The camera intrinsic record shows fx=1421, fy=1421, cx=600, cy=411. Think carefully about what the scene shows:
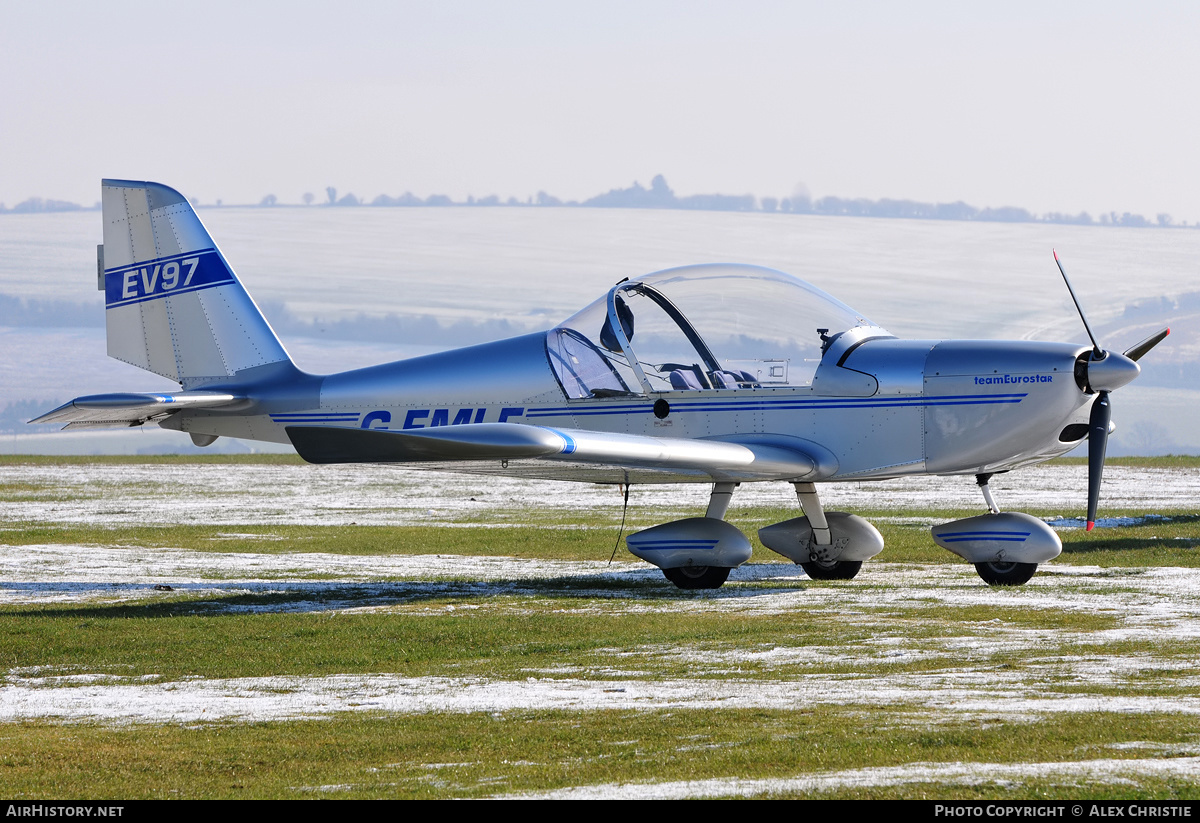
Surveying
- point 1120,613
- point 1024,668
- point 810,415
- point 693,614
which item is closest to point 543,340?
point 810,415

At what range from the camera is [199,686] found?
9.01 meters

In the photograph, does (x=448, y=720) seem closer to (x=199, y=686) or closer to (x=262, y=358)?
(x=199, y=686)

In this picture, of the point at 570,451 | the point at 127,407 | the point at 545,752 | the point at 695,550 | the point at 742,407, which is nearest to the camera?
the point at 545,752

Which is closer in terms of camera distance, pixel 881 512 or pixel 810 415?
pixel 810 415

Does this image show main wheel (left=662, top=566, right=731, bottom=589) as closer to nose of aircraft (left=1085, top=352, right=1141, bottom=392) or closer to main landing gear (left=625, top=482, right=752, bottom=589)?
main landing gear (left=625, top=482, right=752, bottom=589)

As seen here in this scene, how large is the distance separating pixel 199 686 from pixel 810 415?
7083 mm

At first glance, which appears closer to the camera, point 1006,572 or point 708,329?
point 1006,572

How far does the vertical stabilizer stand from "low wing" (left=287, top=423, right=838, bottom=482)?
19.8 ft

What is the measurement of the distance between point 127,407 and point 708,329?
21.1 feet

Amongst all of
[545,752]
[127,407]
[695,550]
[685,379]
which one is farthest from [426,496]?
[545,752]

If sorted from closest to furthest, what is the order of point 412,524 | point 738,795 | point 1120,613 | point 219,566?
point 738,795
point 1120,613
point 219,566
point 412,524

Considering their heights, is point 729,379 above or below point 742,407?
above

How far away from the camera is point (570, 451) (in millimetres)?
12242

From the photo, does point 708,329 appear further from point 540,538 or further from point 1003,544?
point 540,538
